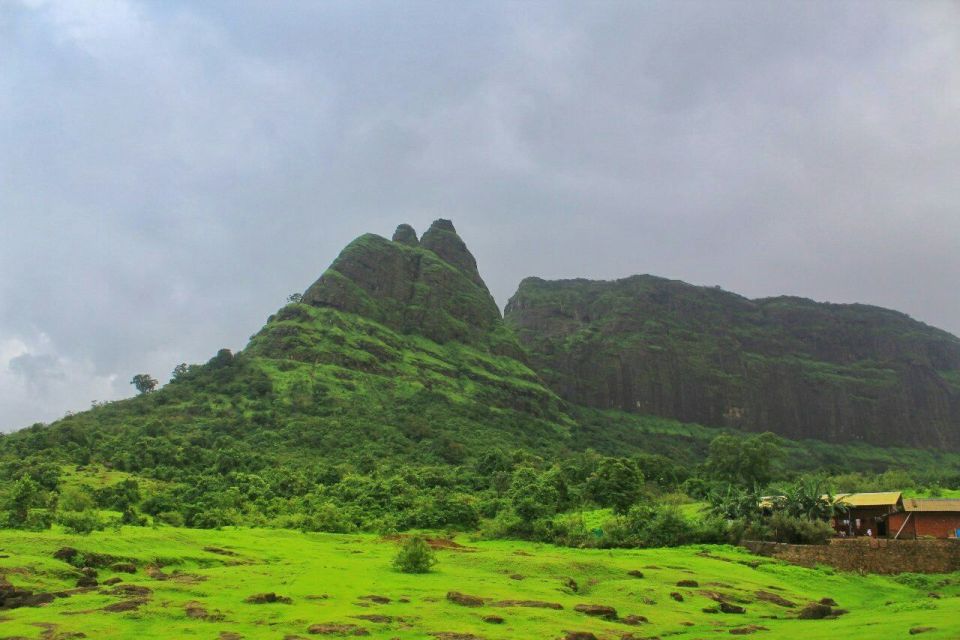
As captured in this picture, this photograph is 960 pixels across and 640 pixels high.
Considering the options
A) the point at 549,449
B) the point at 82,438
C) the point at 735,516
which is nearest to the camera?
the point at 735,516

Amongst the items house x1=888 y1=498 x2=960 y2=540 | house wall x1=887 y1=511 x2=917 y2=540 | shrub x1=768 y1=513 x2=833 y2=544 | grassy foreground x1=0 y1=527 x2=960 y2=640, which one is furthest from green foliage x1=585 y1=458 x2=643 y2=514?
grassy foreground x1=0 y1=527 x2=960 y2=640

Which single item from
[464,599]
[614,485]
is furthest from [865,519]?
[464,599]

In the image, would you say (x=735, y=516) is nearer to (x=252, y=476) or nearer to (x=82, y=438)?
(x=252, y=476)

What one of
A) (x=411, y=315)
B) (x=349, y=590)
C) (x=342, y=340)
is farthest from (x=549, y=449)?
(x=349, y=590)

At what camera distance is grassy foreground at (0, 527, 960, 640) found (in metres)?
24.4

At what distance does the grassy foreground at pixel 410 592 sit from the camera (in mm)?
24391

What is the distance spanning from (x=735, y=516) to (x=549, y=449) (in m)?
80.2

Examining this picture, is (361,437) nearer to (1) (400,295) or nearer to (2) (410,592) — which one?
(1) (400,295)

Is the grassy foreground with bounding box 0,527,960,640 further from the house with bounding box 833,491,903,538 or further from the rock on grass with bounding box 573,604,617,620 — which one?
the house with bounding box 833,491,903,538

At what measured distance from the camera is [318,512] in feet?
202

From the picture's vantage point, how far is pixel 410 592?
31.9m

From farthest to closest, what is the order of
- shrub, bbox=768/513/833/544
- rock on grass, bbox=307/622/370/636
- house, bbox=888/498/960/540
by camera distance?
house, bbox=888/498/960/540 < shrub, bbox=768/513/833/544 < rock on grass, bbox=307/622/370/636

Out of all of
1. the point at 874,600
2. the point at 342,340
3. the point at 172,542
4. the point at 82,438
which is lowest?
the point at 874,600

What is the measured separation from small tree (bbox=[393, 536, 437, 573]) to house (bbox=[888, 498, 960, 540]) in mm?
39331
